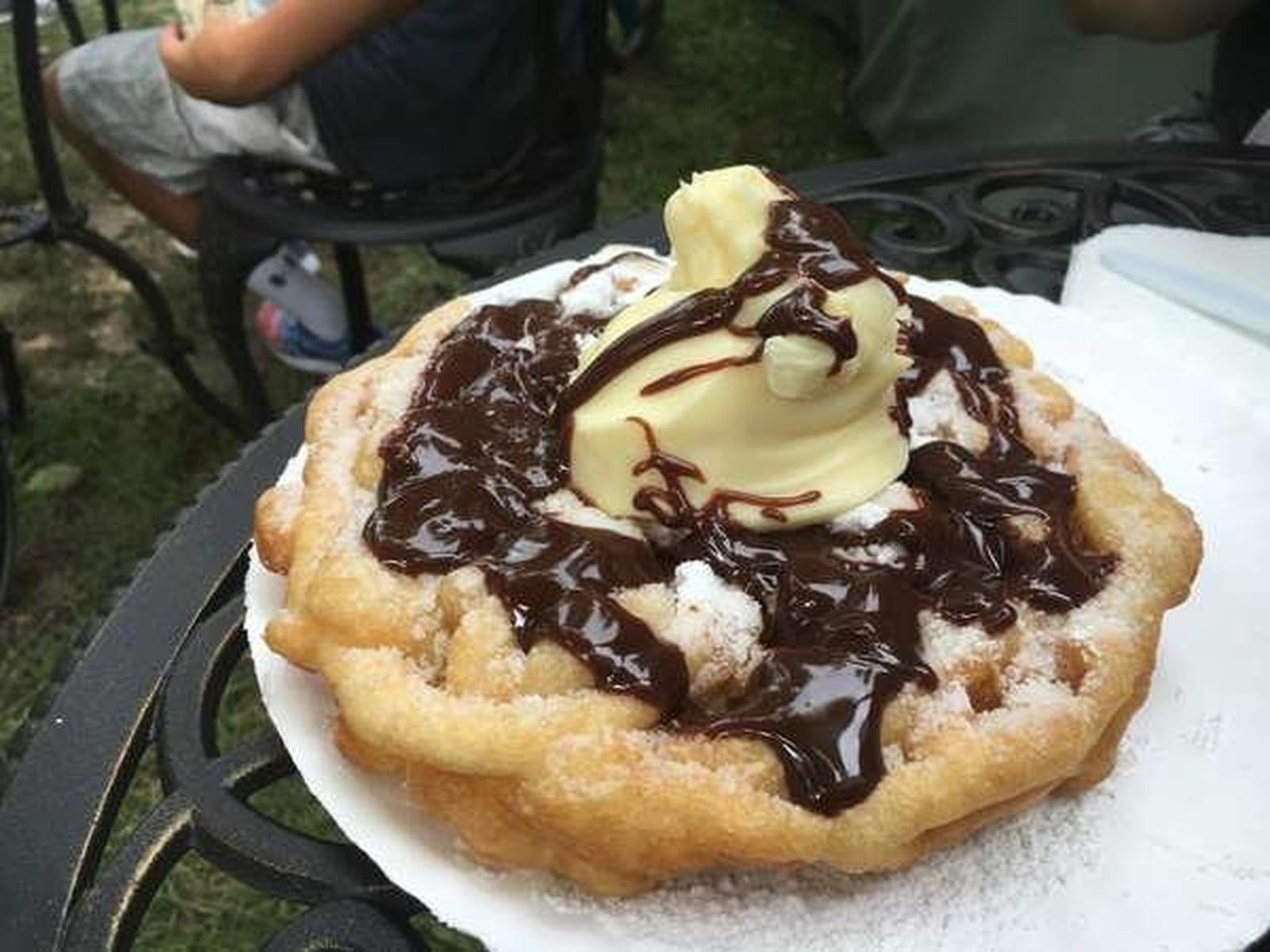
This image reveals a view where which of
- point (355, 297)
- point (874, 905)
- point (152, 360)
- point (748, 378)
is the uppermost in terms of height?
point (748, 378)

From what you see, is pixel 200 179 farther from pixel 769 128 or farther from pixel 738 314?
pixel 769 128

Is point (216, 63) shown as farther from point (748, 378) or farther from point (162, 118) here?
point (748, 378)

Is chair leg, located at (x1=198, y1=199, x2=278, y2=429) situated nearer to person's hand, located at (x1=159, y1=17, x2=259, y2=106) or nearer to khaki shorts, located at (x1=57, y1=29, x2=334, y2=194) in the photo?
khaki shorts, located at (x1=57, y1=29, x2=334, y2=194)

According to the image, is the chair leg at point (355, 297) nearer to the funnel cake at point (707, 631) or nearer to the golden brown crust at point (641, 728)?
the funnel cake at point (707, 631)

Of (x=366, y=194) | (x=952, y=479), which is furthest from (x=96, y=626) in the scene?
(x=366, y=194)

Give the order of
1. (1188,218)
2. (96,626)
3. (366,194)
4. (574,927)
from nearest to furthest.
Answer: (574,927) < (96,626) < (1188,218) < (366,194)

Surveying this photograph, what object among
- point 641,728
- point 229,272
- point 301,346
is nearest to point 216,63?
point 229,272

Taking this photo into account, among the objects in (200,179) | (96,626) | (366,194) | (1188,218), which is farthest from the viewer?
(200,179)
